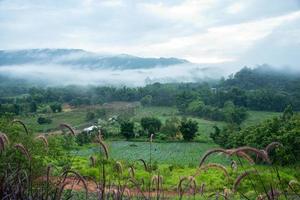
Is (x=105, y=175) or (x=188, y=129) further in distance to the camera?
(x=188, y=129)

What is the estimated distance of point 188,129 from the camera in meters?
52.7

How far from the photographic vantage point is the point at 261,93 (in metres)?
73.3

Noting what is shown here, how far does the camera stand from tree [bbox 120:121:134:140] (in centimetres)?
5294

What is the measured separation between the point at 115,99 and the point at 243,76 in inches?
1299

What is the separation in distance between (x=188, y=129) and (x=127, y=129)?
23.5 ft

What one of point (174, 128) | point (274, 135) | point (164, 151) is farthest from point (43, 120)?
point (274, 135)

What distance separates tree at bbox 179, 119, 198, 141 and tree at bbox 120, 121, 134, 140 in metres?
5.76

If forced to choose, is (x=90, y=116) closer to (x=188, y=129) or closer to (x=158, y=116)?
(x=158, y=116)

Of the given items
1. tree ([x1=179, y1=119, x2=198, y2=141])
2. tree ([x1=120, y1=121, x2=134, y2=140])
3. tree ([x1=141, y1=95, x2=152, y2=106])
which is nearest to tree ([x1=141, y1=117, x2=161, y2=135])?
tree ([x1=120, y1=121, x2=134, y2=140])

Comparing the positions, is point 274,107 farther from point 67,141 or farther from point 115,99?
point 67,141

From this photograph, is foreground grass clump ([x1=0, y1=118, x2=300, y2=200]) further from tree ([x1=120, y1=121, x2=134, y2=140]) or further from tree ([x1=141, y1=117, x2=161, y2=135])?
tree ([x1=141, y1=117, x2=161, y2=135])

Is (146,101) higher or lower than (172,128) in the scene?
higher

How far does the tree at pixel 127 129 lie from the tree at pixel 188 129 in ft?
18.9

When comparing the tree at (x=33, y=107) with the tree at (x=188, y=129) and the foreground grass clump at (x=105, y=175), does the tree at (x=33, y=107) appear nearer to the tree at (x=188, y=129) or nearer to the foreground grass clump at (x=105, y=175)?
the tree at (x=188, y=129)
